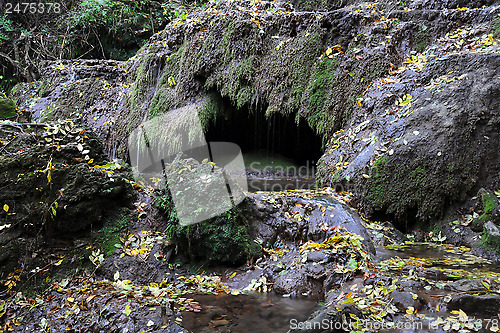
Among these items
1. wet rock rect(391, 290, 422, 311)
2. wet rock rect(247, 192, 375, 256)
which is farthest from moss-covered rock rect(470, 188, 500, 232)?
wet rock rect(391, 290, 422, 311)

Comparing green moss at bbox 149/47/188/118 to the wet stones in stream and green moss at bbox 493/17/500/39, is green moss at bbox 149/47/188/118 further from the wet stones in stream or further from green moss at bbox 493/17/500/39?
green moss at bbox 493/17/500/39

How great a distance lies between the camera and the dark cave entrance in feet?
30.7

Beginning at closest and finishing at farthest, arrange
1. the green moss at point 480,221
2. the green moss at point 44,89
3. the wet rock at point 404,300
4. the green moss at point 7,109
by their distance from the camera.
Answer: the wet rock at point 404,300
the green moss at point 480,221
the green moss at point 7,109
the green moss at point 44,89

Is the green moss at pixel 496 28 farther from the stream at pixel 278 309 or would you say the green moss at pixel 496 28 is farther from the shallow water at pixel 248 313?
the shallow water at pixel 248 313

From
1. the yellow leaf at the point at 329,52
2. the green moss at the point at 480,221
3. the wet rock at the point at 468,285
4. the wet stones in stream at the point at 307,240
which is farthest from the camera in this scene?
the yellow leaf at the point at 329,52

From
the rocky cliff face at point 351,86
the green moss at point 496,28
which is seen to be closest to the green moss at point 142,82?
the rocky cliff face at point 351,86

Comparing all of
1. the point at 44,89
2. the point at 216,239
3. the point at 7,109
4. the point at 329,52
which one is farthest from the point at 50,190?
the point at 44,89

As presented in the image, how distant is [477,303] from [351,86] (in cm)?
539

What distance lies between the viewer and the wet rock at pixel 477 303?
2.59 meters

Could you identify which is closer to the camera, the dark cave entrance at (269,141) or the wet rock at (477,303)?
the wet rock at (477,303)

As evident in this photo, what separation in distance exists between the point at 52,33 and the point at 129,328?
15402 mm

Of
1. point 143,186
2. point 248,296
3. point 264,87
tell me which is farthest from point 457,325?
point 264,87

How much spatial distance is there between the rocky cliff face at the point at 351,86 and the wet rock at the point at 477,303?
264cm

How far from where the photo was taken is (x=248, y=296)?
3.53 metres
